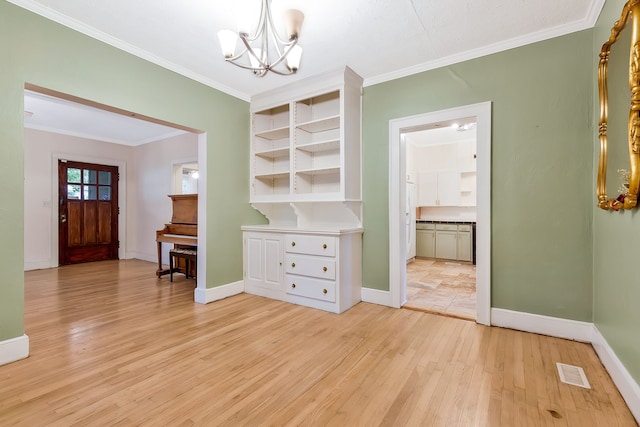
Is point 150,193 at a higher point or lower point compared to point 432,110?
lower

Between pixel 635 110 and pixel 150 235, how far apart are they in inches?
289

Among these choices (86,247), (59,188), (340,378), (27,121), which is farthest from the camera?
(86,247)

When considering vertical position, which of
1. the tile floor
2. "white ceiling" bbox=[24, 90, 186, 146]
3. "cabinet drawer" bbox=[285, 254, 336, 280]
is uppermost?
"white ceiling" bbox=[24, 90, 186, 146]

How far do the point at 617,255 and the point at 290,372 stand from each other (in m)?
2.25

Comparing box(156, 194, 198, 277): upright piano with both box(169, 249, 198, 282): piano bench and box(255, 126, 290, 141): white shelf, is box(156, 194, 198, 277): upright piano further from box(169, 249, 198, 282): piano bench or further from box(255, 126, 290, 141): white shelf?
box(255, 126, 290, 141): white shelf

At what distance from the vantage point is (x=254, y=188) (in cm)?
402

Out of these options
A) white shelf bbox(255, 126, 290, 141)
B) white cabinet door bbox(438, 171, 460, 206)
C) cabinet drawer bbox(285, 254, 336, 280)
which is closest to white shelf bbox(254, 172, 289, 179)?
white shelf bbox(255, 126, 290, 141)

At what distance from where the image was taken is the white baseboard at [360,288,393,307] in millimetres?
3312

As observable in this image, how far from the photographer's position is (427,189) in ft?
22.5

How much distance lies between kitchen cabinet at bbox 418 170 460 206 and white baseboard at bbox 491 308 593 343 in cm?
424

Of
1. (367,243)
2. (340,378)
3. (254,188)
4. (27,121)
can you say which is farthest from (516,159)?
(27,121)

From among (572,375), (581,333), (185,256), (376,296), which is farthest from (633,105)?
(185,256)

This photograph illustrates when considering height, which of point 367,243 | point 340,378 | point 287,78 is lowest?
point 340,378

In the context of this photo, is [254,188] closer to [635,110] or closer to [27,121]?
[635,110]
